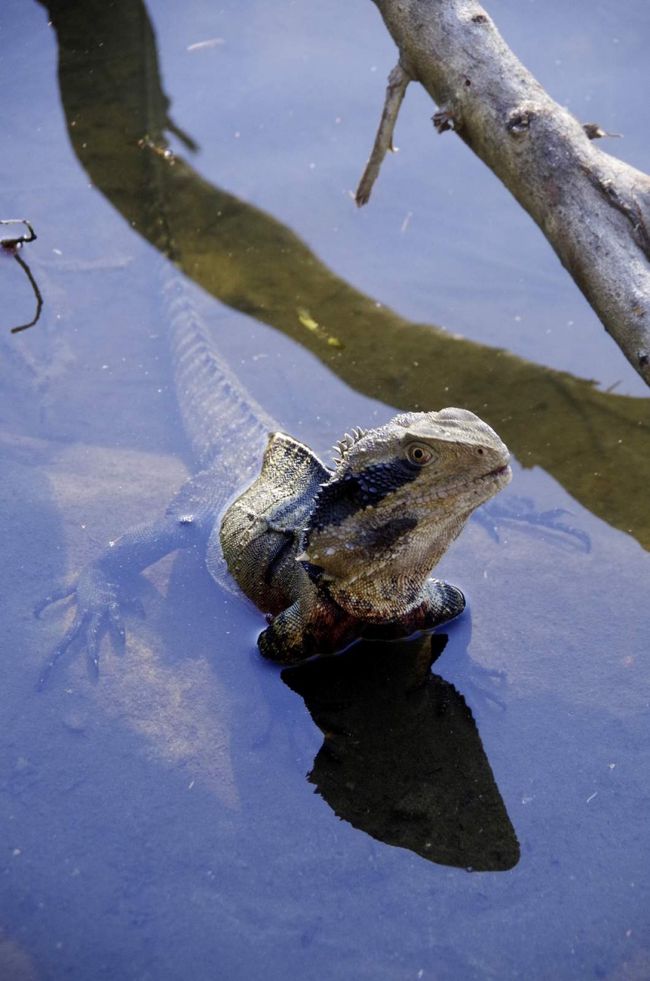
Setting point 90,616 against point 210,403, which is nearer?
point 90,616

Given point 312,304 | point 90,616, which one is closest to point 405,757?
point 90,616

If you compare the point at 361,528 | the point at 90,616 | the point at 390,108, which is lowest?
the point at 90,616

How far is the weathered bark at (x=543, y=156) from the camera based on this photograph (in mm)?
4879

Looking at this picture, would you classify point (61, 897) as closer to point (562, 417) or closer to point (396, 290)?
point (562, 417)

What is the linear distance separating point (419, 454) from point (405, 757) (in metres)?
1.28

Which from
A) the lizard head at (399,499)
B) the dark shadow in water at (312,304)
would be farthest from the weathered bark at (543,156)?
the lizard head at (399,499)

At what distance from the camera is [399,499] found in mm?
3988

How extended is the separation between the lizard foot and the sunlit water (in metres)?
0.07

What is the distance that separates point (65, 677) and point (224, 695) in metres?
0.69

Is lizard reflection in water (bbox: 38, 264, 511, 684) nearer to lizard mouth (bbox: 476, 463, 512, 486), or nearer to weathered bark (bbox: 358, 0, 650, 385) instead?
lizard mouth (bbox: 476, 463, 512, 486)

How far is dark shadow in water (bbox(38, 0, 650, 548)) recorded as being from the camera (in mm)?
5766

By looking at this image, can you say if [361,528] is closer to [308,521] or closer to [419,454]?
[308,521]

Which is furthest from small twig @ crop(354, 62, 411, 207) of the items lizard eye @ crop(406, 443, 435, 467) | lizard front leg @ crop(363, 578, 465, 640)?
lizard eye @ crop(406, 443, 435, 467)

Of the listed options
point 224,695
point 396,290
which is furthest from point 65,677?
point 396,290
